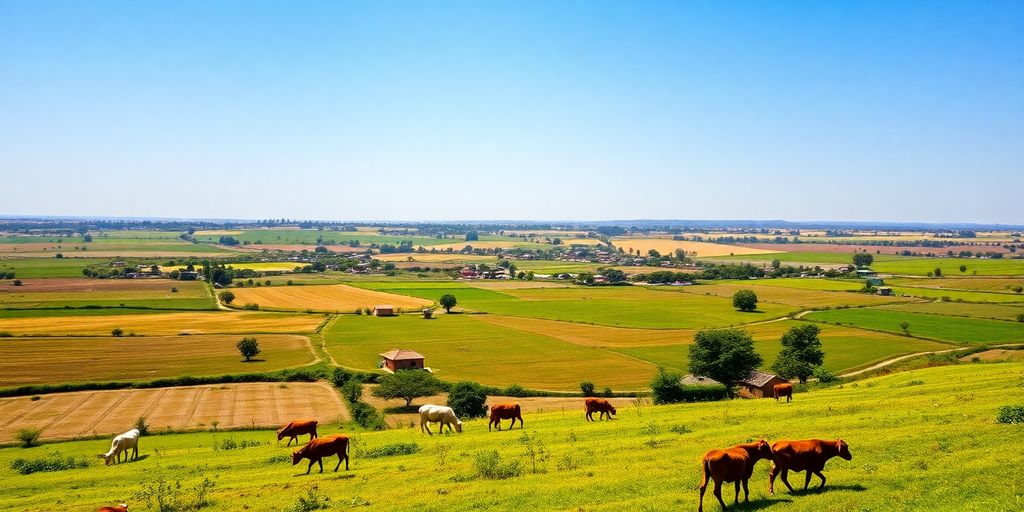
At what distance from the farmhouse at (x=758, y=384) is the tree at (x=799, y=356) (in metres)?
2.83

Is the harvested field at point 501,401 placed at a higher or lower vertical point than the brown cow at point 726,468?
lower

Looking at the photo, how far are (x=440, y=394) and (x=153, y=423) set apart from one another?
79.3 feet

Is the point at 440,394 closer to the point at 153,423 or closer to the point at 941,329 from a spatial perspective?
the point at 153,423

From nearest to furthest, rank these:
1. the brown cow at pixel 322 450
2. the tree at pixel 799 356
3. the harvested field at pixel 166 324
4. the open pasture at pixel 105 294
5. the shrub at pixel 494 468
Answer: the shrub at pixel 494 468 < the brown cow at pixel 322 450 < the tree at pixel 799 356 < the harvested field at pixel 166 324 < the open pasture at pixel 105 294

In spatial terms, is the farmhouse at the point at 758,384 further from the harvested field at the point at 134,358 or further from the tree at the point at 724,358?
the harvested field at the point at 134,358

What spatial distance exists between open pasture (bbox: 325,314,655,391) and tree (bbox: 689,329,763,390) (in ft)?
27.4

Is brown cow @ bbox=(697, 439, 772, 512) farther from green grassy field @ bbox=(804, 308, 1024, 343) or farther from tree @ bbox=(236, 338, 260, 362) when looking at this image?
green grassy field @ bbox=(804, 308, 1024, 343)

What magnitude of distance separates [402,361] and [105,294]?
97.2 meters

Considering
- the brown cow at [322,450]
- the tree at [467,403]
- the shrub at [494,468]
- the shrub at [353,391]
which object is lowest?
the shrub at [353,391]

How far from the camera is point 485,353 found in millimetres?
81250

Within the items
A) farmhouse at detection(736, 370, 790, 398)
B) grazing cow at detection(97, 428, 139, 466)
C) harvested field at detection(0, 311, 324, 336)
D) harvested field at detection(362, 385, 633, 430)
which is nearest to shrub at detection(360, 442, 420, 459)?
grazing cow at detection(97, 428, 139, 466)

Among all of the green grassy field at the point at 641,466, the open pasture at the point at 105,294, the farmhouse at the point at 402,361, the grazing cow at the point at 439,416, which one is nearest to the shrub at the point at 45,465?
the green grassy field at the point at 641,466

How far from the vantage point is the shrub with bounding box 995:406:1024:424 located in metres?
21.0

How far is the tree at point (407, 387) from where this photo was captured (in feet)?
182
